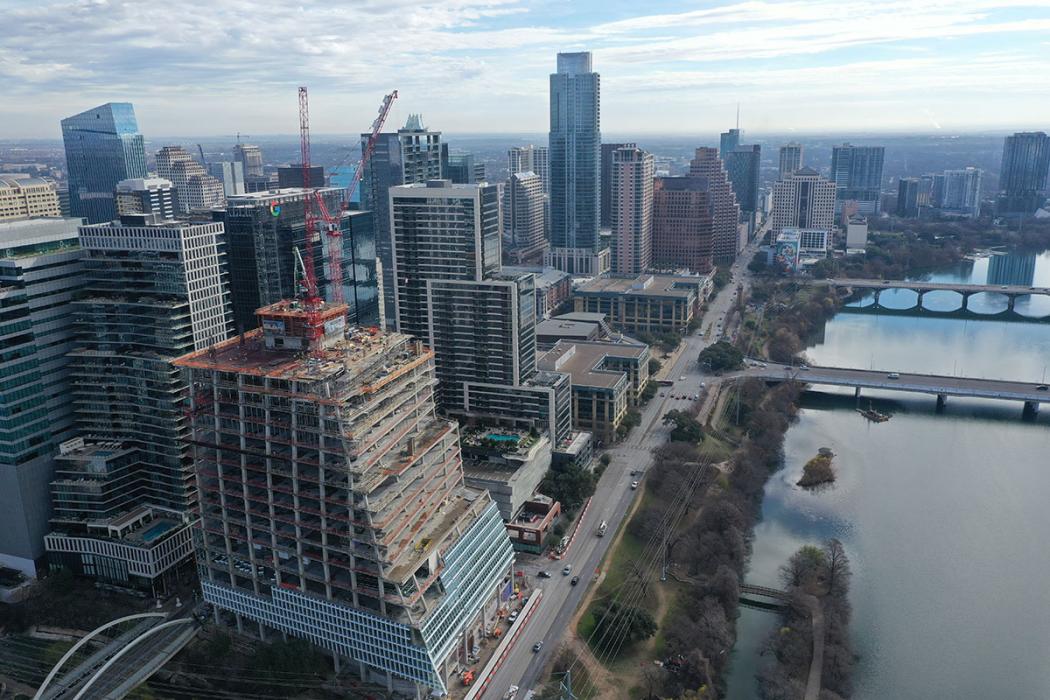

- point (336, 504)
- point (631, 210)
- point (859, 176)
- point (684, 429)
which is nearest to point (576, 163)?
point (631, 210)

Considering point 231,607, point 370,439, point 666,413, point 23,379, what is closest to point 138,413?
point 23,379

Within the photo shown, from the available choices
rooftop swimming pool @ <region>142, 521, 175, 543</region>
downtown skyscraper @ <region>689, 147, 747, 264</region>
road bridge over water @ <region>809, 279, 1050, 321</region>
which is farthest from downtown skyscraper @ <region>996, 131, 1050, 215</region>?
rooftop swimming pool @ <region>142, 521, 175, 543</region>

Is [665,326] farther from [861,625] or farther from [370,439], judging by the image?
A: [370,439]

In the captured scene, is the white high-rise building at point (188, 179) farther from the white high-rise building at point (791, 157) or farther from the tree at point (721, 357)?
the white high-rise building at point (791, 157)

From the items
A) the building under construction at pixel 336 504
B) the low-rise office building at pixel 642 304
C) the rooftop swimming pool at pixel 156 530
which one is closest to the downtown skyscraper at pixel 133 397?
the rooftop swimming pool at pixel 156 530

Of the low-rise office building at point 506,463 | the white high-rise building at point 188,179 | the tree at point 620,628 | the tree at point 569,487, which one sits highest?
the white high-rise building at point 188,179

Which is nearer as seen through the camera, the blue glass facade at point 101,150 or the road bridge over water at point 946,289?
the road bridge over water at point 946,289

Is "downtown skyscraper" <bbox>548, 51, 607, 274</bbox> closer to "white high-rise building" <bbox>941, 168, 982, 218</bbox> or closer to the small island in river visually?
the small island in river
